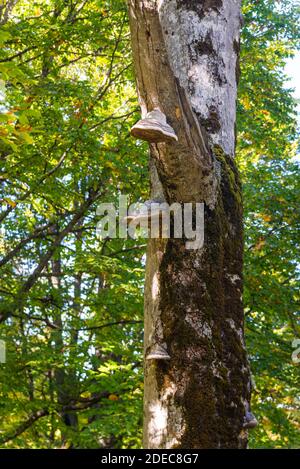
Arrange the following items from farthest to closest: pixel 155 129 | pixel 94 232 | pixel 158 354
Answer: pixel 94 232 < pixel 158 354 < pixel 155 129

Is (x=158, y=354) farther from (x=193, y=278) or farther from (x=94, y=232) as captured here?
(x=94, y=232)

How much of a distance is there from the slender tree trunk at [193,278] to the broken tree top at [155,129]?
0.06 meters

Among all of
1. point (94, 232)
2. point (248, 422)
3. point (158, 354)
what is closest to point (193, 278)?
point (158, 354)

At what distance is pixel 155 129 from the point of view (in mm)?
1670

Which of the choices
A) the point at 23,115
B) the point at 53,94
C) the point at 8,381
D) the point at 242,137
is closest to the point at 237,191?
the point at 23,115

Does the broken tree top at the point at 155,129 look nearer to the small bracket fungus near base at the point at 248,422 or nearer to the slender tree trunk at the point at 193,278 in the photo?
the slender tree trunk at the point at 193,278

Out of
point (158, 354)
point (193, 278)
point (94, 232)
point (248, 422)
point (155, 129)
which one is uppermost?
point (94, 232)

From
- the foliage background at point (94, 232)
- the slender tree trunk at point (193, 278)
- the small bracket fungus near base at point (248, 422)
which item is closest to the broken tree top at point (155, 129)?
the slender tree trunk at point (193, 278)

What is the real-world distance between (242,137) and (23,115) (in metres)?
6.25

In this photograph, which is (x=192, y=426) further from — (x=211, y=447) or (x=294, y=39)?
(x=294, y=39)

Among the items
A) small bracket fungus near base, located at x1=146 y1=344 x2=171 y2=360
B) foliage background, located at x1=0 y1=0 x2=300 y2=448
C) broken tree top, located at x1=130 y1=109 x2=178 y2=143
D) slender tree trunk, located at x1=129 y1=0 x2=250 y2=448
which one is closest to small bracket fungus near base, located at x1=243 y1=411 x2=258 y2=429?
slender tree trunk, located at x1=129 y1=0 x2=250 y2=448

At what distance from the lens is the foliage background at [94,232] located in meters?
6.84

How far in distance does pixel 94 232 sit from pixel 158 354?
22.4ft

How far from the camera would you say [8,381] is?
6.99 meters
